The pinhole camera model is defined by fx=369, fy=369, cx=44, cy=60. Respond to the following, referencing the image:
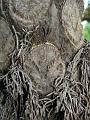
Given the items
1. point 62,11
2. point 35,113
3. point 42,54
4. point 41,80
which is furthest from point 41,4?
point 35,113

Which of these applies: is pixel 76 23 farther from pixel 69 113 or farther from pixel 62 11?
pixel 69 113

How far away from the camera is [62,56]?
2445 millimetres

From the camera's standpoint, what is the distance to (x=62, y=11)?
7.89ft

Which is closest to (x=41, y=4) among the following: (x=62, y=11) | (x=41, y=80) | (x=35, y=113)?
(x=62, y=11)

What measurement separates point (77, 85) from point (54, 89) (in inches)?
6.1

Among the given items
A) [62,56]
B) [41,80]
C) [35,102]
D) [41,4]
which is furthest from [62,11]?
[35,102]

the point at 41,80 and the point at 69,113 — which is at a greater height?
the point at 41,80

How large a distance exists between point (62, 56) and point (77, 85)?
22 centimetres

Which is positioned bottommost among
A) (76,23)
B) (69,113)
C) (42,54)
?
(69,113)

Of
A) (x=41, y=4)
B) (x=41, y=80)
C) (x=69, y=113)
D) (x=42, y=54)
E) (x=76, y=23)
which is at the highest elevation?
(x=41, y=4)

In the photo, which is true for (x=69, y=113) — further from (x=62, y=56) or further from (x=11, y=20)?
(x=11, y=20)

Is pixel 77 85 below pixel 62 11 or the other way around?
below

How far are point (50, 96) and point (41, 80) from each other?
0.12 meters

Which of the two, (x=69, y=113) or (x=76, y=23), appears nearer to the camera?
(x=69, y=113)
